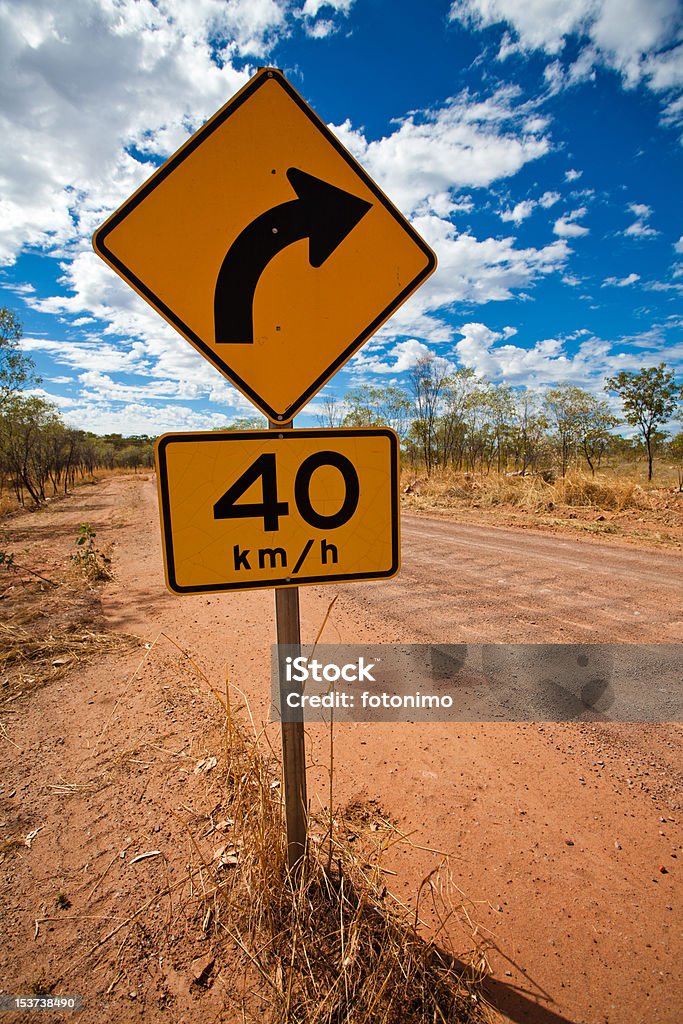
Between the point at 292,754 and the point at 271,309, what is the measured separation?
136 cm

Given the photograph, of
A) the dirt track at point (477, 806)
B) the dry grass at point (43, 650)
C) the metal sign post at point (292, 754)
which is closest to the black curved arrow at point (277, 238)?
the metal sign post at point (292, 754)

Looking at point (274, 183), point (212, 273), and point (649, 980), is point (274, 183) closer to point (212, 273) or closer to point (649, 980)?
point (212, 273)

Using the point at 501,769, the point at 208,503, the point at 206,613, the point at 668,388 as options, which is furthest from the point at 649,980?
the point at 668,388

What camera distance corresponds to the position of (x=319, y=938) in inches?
57.5

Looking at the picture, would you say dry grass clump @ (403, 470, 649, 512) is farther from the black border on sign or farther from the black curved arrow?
the black curved arrow

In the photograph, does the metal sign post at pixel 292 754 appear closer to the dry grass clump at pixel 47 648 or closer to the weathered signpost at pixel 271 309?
the weathered signpost at pixel 271 309

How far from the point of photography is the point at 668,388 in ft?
70.0

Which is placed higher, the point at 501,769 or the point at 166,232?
the point at 166,232

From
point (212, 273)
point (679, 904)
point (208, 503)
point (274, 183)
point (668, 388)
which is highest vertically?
point (668, 388)

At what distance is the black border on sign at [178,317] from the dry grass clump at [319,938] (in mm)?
1305

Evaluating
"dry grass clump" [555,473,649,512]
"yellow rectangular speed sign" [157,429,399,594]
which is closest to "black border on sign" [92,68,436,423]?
"yellow rectangular speed sign" [157,429,399,594]

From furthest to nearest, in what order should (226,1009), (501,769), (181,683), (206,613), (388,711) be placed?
(206,613) → (181,683) → (388,711) → (501,769) → (226,1009)

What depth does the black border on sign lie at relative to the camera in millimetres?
1176

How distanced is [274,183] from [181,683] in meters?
3.05
